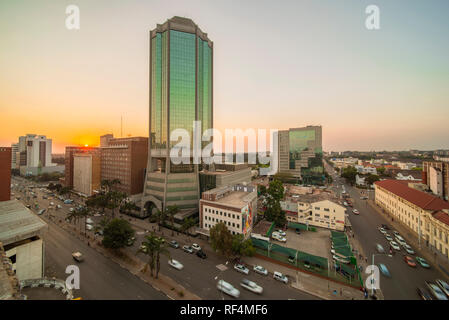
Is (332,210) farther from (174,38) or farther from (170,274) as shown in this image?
(174,38)

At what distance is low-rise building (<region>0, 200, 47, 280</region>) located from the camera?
94.1 feet

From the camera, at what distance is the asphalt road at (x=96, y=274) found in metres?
27.7

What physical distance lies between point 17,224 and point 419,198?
90.6 metres

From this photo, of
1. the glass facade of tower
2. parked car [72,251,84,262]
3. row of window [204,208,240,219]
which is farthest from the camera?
the glass facade of tower

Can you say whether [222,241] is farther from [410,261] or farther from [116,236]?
[410,261]

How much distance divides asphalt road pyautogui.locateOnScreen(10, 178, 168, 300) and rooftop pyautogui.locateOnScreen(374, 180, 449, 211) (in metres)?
61.7

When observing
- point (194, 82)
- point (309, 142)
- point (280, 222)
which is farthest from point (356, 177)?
point (194, 82)

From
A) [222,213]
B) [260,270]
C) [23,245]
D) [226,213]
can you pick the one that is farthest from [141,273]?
[260,270]

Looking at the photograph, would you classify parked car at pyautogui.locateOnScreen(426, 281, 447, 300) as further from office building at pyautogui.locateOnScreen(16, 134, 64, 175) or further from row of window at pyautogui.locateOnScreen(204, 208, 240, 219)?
office building at pyautogui.locateOnScreen(16, 134, 64, 175)

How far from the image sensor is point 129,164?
79.1m

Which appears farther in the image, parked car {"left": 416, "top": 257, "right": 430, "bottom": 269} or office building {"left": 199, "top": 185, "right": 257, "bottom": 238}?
office building {"left": 199, "top": 185, "right": 257, "bottom": 238}

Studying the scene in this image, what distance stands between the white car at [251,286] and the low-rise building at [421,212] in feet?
A: 129

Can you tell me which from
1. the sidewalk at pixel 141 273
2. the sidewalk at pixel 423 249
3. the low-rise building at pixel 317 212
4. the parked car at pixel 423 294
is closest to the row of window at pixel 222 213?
the sidewalk at pixel 141 273

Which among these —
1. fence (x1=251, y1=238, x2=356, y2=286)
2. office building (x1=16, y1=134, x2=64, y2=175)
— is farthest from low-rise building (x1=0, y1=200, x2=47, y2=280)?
office building (x1=16, y1=134, x2=64, y2=175)
